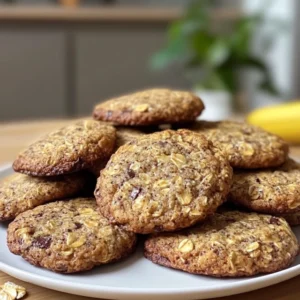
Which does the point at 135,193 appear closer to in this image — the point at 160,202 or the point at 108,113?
the point at 160,202

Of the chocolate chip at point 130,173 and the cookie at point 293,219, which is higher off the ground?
the chocolate chip at point 130,173

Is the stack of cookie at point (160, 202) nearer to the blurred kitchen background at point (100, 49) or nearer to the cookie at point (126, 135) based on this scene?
the cookie at point (126, 135)

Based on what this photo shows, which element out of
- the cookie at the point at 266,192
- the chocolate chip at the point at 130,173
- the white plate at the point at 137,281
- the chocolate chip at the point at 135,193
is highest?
the chocolate chip at the point at 130,173

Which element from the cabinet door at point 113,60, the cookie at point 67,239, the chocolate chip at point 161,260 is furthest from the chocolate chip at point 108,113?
the cabinet door at point 113,60

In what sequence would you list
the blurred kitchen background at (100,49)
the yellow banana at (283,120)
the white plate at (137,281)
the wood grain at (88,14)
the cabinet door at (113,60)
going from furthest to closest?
the cabinet door at (113,60) → the blurred kitchen background at (100,49) → the wood grain at (88,14) → the yellow banana at (283,120) → the white plate at (137,281)

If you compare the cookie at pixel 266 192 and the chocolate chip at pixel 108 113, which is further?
the chocolate chip at pixel 108 113

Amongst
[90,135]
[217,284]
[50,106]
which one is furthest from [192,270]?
[50,106]

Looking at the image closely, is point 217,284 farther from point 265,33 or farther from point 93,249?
point 265,33
